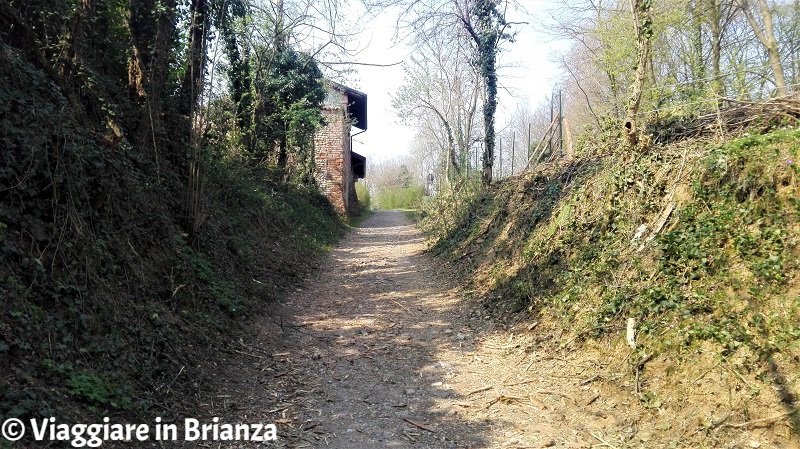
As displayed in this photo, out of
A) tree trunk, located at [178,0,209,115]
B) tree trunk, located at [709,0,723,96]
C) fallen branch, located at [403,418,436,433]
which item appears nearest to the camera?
fallen branch, located at [403,418,436,433]

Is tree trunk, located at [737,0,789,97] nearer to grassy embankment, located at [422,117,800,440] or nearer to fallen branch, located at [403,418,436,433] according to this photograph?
grassy embankment, located at [422,117,800,440]

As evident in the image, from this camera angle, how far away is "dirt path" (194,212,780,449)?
3787 mm

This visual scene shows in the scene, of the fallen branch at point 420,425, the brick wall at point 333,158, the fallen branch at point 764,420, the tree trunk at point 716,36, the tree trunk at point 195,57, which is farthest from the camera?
the brick wall at point 333,158

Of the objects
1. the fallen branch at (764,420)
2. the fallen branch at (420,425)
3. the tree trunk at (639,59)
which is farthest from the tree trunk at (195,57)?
the fallen branch at (764,420)

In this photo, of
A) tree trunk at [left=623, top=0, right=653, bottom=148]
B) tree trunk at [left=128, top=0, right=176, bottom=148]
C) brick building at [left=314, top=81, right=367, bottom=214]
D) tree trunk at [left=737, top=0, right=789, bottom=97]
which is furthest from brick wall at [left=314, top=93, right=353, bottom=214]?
tree trunk at [left=623, top=0, right=653, bottom=148]

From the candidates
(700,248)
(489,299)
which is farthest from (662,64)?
(700,248)

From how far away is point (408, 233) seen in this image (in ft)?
70.7

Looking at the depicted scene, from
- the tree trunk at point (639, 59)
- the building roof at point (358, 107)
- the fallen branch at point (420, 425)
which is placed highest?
the building roof at point (358, 107)

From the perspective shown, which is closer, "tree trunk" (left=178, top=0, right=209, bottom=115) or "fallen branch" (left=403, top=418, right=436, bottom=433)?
"fallen branch" (left=403, top=418, right=436, bottom=433)

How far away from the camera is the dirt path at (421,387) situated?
3.79m

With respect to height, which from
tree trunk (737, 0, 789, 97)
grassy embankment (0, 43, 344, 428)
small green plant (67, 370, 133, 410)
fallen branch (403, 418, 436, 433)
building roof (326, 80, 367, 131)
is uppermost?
building roof (326, 80, 367, 131)

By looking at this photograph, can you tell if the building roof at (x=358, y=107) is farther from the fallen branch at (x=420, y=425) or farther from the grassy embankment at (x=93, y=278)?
the fallen branch at (x=420, y=425)

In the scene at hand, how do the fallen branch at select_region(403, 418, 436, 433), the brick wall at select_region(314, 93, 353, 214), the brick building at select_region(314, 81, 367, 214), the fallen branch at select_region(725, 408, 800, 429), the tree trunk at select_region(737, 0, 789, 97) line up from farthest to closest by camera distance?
the brick wall at select_region(314, 93, 353, 214) < the brick building at select_region(314, 81, 367, 214) < the tree trunk at select_region(737, 0, 789, 97) < the fallen branch at select_region(403, 418, 436, 433) < the fallen branch at select_region(725, 408, 800, 429)

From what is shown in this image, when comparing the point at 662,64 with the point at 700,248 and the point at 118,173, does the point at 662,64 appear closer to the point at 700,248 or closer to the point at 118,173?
the point at 700,248
